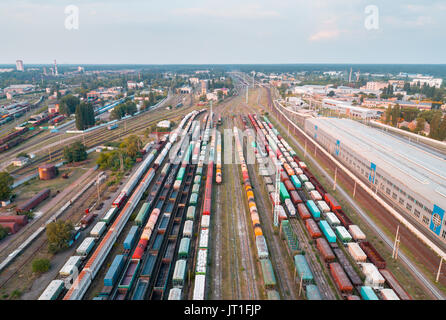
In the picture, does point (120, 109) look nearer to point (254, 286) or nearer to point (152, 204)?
point (152, 204)

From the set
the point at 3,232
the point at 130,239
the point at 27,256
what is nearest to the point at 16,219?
the point at 3,232

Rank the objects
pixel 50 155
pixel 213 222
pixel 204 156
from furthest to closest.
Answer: pixel 50 155
pixel 204 156
pixel 213 222

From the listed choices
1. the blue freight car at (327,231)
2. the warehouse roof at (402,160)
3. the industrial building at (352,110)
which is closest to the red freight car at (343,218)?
the blue freight car at (327,231)

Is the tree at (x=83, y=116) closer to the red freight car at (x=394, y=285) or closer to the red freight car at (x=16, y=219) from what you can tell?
the red freight car at (x=16, y=219)

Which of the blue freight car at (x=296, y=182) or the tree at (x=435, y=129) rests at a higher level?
the tree at (x=435, y=129)

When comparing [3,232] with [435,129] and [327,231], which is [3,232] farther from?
[435,129]

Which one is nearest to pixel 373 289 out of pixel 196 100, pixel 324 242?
pixel 324 242
